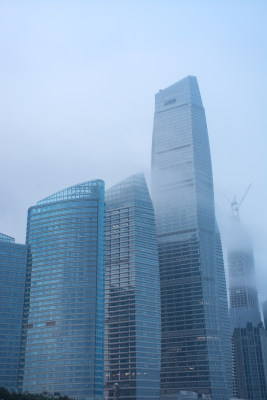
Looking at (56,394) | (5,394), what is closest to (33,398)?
(5,394)

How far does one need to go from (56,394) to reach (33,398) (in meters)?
62.1

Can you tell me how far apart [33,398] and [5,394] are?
7.46 m

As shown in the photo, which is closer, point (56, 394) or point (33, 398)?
point (33, 398)

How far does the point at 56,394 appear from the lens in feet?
644

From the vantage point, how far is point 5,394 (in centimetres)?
13650

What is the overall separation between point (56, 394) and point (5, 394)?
64160 millimetres

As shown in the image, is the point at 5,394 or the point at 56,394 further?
the point at 56,394

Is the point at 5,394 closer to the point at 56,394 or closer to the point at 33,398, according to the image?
the point at 33,398

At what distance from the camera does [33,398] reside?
138 metres
